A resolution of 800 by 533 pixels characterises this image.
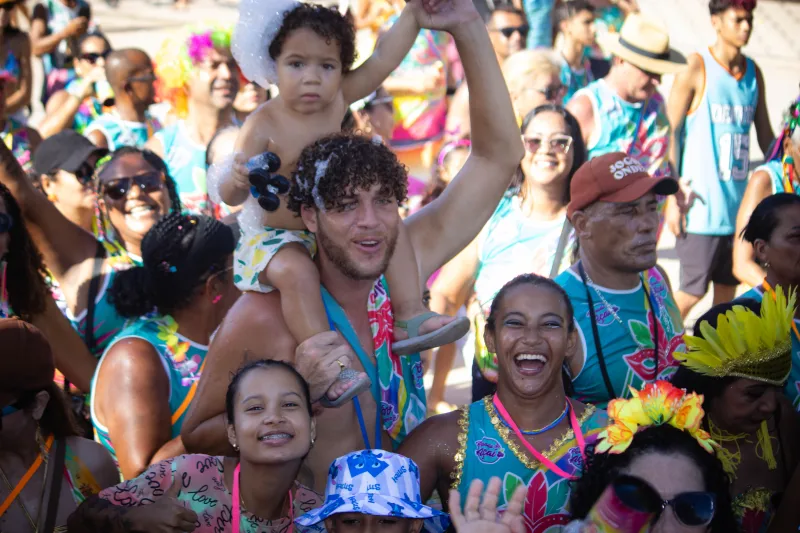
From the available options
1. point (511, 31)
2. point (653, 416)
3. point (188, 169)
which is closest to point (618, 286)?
point (653, 416)

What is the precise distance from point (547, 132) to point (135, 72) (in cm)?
350

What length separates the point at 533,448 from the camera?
10.6 ft

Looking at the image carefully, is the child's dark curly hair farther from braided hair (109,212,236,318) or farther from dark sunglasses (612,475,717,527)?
dark sunglasses (612,475,717,527)

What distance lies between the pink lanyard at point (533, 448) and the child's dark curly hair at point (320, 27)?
141 centimetres

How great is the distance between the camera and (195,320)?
162 inches

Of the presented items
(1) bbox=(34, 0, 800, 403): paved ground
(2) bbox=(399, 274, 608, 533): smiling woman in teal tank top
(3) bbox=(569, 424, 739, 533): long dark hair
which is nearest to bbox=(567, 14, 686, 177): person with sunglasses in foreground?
(2) bbox=(399, 274, 608, 533): smiling woman in teal tank top

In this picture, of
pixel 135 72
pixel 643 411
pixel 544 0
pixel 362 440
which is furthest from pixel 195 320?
pixel 544 0

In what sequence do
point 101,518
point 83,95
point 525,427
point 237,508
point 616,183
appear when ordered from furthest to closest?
point 83,95 < point 616,183 < point 525,427 < point 237,508 < point 101,518

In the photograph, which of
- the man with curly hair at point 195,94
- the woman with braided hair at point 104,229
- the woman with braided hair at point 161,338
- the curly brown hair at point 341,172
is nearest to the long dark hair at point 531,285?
the curly brown hair at point 341,172

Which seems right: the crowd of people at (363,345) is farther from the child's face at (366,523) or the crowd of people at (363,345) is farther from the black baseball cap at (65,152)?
the black baseball cap at (65,152)

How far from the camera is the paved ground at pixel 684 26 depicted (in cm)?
1691

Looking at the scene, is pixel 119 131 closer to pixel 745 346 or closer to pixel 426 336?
pixel 426 336

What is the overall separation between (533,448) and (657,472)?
0.65 metres

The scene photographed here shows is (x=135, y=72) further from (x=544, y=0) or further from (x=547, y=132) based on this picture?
(x=544, y=0)
